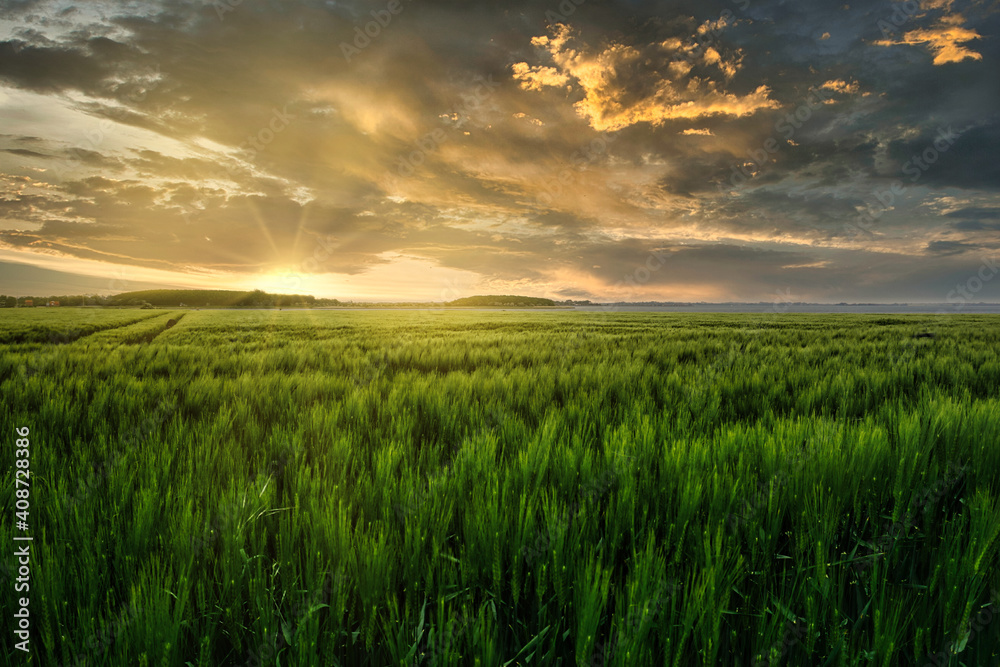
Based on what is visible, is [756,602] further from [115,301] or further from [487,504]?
[115,301]

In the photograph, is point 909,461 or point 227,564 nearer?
point 227,564

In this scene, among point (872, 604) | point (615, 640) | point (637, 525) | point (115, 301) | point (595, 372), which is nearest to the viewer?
point (615, 640)

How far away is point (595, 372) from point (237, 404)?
11.6 ft

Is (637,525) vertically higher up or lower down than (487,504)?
lower down

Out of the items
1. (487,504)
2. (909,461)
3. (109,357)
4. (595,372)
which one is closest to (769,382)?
(595,372)

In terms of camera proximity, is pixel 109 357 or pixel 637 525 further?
pixel 109 357

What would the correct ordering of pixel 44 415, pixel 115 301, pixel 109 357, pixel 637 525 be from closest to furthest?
pixel 637 525 → pixel 44 415 → pixel 109 357 → pixel 115 301

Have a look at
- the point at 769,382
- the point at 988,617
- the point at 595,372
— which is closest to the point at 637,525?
the point at 988,617

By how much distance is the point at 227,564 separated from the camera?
1.21m

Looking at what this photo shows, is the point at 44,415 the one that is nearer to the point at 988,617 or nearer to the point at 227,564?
the point at 227,564

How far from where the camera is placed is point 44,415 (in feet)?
8.87

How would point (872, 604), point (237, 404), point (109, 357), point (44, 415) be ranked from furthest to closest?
point (109, 357) → point (237, 404) → point (44, 415) → point (872, 604)

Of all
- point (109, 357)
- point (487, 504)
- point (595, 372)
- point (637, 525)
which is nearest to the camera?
point (487, 504)

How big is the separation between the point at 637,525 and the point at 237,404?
300cm
